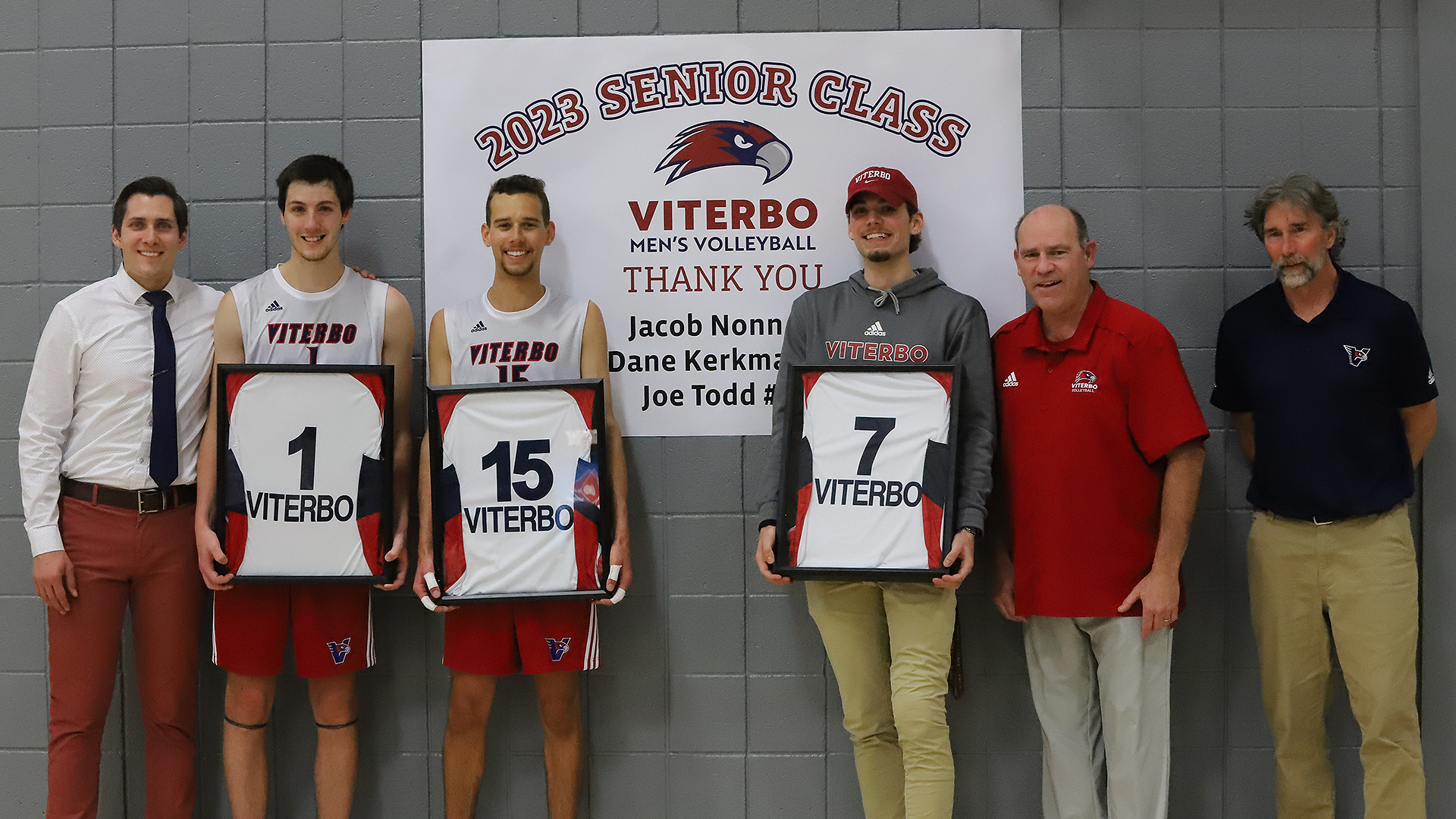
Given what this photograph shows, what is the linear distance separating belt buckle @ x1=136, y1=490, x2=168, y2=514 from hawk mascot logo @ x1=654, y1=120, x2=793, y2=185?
5.85 ft

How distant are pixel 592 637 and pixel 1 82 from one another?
2672 mm

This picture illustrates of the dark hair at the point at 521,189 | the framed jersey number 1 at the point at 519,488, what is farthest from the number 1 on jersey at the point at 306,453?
the dark hair at the point at 521,189

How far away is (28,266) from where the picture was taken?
307 cm

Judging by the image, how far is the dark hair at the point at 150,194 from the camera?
2721 millimetres

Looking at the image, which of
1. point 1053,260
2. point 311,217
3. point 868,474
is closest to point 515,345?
point 311,217

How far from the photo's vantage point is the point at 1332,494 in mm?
2568

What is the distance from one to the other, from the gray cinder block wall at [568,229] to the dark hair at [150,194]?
11.4 inches

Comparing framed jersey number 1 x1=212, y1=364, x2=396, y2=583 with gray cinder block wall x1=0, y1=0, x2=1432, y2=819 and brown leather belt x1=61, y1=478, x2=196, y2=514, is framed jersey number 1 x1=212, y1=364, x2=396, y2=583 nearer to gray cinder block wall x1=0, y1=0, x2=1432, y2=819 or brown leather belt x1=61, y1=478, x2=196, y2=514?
brown leather belt x1=61, y1=478, x2=196, y2=514

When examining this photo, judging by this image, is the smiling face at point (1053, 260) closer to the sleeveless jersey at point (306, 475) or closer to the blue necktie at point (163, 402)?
the sleeveless jersey at point (306, 475)

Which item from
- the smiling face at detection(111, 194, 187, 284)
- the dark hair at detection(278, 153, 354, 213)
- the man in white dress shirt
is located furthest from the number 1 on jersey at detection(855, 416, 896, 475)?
the smiling face at detection(111, 194, 187, 284)

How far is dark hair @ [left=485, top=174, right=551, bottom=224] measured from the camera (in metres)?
2.79

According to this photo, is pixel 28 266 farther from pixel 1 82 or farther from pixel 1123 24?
pixel 1123 24

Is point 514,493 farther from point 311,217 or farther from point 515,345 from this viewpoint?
point 311,217

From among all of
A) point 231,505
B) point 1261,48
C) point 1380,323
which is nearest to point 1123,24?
point 1261,48
